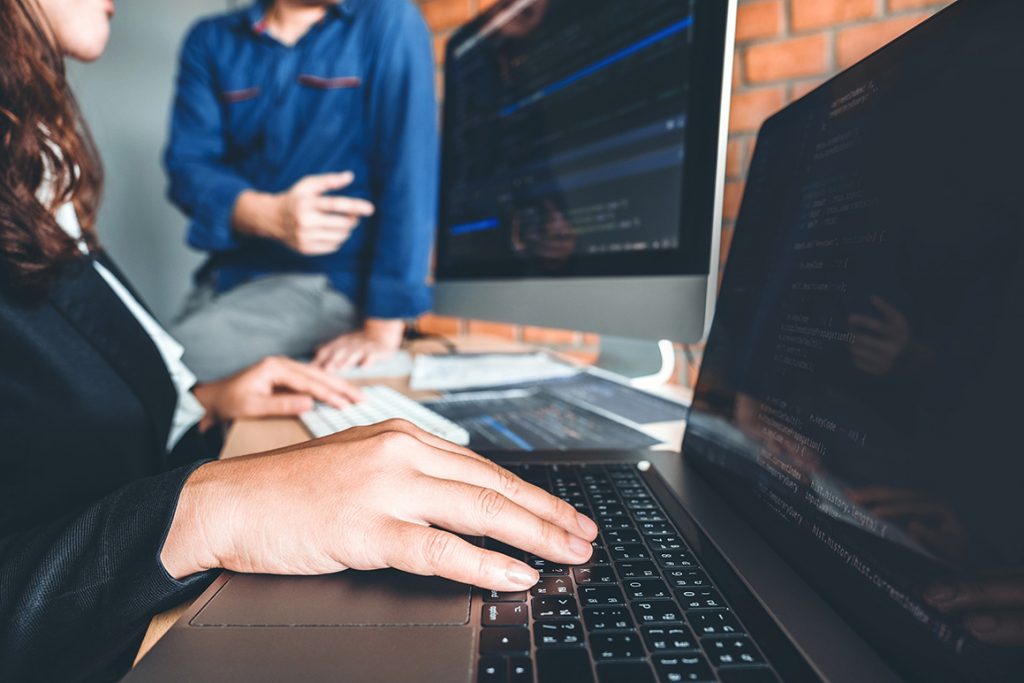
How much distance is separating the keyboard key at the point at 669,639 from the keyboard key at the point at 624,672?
0.04ft

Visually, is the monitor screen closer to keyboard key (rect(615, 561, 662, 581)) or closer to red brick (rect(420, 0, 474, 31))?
keyboard key (rect(615, 561, 662, 581))

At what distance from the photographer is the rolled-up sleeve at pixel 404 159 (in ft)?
4.13

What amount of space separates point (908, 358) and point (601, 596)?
0.17 m

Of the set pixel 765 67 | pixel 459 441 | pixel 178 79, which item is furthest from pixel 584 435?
pixel 178 79

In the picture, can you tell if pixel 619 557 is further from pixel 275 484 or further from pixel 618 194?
pixel 618 194

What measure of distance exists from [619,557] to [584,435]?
234mm

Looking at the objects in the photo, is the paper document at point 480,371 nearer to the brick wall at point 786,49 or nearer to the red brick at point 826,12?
the brick wall at point 786,49

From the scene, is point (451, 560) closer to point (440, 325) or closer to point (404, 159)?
point (404, 159)

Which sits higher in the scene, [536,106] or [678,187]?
[536,106]

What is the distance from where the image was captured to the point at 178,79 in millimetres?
1438

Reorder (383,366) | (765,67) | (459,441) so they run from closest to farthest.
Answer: (459,441) < (383,366) < (765,67)

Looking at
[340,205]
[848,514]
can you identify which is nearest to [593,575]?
[848,514]

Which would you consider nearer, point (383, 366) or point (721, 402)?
point (721, 402)

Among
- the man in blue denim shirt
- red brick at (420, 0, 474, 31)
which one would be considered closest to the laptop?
the man in blue denim shirt
